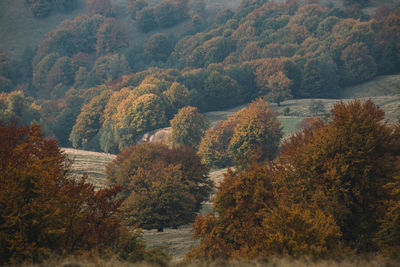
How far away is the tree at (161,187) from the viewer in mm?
37875

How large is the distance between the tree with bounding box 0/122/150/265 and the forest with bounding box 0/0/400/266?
7 cm

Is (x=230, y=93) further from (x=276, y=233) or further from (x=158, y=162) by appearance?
(x=276, y=233)

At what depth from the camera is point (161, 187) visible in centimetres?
3788

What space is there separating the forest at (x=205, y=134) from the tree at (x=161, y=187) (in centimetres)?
19

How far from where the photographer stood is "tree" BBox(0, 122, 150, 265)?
15.1 meters

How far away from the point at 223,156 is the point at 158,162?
30.8 m

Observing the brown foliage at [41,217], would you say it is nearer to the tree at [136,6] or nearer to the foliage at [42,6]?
the tree at [136,6]

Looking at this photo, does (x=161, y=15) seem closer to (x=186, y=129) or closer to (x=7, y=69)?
(x=7, y=69)

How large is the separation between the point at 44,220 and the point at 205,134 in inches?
2544

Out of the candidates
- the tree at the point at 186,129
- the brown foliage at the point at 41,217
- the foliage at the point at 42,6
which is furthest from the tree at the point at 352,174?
the foliage at the point at 42,6

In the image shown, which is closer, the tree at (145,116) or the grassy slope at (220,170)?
the grassy slope at (220,170)

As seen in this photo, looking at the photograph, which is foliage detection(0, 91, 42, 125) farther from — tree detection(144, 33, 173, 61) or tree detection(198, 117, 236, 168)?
tree detection(144, 33, 173, 61)

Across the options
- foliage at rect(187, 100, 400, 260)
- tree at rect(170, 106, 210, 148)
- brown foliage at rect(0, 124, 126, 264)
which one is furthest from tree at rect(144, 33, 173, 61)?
brown foliage at rect(0, 124, 126, 264)

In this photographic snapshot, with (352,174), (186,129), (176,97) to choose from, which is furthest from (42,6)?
(352,174)
